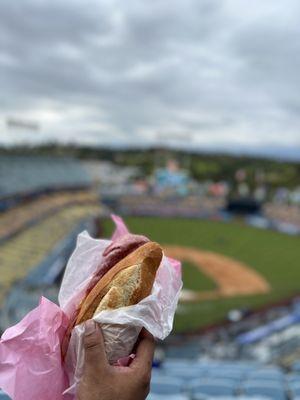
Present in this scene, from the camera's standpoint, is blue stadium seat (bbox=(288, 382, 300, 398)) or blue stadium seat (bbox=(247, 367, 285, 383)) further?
blue stadium seat (bbox=(247, 367, 285, 383))

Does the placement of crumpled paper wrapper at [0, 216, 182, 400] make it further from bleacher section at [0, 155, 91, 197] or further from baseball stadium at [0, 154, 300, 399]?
bleacher section at [0, 155, 91, 197]

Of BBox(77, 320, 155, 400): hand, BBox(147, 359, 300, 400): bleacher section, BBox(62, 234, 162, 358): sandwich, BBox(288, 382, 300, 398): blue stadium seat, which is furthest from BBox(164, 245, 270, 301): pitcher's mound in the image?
BBox(77, 320, 155, 400): hand

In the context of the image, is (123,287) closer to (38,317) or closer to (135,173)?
(38,317)

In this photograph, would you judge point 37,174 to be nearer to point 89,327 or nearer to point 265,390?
point 265,390

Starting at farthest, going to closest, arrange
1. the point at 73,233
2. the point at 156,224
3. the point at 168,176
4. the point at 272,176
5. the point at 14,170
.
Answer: the point at 272,176 < the point at 168,176 < the point at 156,224 < the point at 14,170 < the point at 73,233

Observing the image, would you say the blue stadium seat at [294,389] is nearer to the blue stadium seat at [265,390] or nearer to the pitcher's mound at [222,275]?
the blue stadium seat at [265,390]

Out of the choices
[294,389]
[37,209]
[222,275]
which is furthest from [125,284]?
[37,209]

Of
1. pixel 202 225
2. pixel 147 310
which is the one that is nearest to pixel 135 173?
pixel 202 225
